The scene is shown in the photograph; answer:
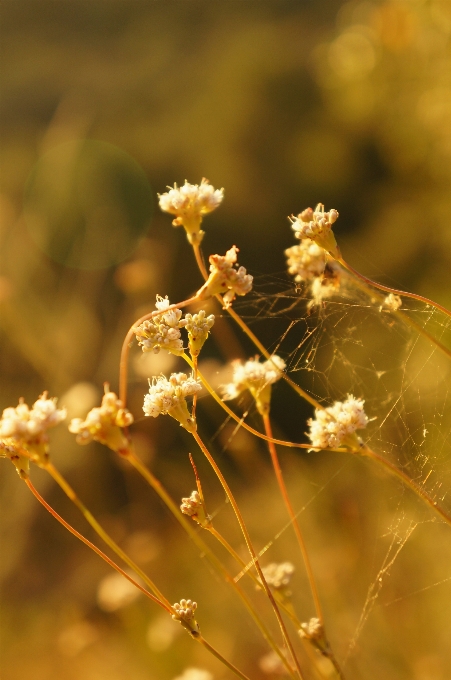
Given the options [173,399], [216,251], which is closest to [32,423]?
[173,399]

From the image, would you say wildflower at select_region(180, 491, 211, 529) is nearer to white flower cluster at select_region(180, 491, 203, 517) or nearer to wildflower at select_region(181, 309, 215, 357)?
white flower cluster at select_region(180, 491, 203, 517)

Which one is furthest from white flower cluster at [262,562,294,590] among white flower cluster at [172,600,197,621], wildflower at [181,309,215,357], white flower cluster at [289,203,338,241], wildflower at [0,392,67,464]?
white flower cluster at [289,203,338,241]

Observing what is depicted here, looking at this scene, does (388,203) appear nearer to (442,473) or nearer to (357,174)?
(357,174)

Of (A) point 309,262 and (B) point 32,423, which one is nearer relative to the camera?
(B) point 32,423

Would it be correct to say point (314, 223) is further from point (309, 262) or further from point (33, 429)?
point (33, 429)

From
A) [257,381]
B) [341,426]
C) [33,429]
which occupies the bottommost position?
[341,426]

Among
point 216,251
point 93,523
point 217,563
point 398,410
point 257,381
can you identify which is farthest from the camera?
point 216,251

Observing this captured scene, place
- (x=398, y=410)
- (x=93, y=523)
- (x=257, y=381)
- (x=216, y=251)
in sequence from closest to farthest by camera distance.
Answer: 1. (x=93, y=523)
2. (x=257, y=381)
3. (x=398, y=410)
4. (x=216, y=251)
